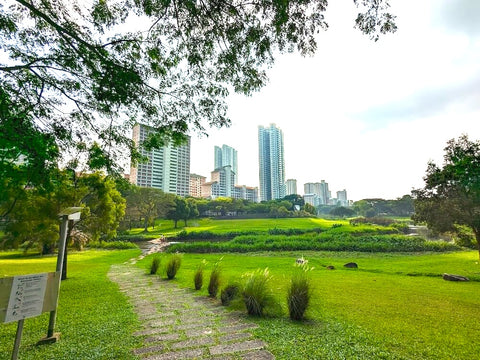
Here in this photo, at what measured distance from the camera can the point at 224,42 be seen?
452cm

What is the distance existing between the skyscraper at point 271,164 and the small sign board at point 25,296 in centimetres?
10748

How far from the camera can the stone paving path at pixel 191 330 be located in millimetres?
3023

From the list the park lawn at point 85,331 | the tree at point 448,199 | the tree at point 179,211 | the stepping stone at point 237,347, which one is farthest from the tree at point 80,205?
the tree at point 179,211

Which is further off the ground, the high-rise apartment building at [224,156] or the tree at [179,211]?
the high-rise apartment building at [224,156]

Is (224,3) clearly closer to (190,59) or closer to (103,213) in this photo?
(190,59)

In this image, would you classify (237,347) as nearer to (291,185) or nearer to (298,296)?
(298,296)

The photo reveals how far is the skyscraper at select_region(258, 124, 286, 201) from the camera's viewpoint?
110m

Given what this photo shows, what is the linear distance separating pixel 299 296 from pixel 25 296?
12.4ft

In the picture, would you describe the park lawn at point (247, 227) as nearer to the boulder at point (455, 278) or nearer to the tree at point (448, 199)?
the tree at point (448, 199)

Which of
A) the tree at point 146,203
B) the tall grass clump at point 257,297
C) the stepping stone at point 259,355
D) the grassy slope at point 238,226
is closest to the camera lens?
the stepping stone at point 259,355

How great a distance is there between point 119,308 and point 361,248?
1962 centimetres

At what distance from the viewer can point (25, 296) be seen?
292 centimetres

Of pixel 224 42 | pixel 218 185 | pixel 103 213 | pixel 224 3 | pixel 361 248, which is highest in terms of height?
pixel 218 185

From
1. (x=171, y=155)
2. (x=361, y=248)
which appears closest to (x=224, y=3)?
(x=361, y=248)
